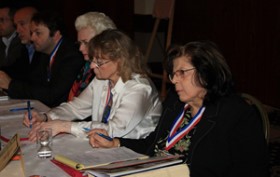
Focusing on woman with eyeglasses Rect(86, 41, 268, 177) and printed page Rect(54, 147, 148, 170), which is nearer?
printed page Rect(54, 147, 148, 170)

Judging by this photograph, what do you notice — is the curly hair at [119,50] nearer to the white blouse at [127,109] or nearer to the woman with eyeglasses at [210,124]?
the white blouse at [127,109]

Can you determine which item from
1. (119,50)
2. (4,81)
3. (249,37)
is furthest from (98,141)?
(249,37)

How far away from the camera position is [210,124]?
1.91m

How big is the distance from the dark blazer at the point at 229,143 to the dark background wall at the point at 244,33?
143 inches

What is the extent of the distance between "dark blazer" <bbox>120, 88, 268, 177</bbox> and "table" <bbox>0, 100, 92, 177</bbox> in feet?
1.77

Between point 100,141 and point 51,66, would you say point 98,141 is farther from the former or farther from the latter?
point 51,66

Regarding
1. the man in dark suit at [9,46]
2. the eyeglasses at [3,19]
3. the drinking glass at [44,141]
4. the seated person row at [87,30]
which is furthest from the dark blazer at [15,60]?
the drinking glass at [44,141]

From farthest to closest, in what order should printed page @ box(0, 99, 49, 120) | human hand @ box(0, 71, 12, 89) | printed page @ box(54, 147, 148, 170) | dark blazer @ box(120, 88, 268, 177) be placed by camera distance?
human hand @ box(0, 71, 12, 89)
printed page @ box(0, 99, 49, 120)
dark blazer @ box(120, 88, 268, 177)
printed page @ box(54, 147, 148, 170)

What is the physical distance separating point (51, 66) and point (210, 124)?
1.91 meters

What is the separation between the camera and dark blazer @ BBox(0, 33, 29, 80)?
437 cm

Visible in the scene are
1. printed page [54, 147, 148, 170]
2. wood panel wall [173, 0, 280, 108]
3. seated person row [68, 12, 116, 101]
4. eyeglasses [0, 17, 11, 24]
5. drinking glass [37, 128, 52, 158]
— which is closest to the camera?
printed page [54, 147, 148, 170]

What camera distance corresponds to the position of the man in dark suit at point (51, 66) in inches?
131

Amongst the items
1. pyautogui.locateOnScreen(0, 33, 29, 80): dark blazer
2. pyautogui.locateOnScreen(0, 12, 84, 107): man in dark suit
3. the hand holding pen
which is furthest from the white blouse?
pyautogui.locateOnScreen(0, 33, 29, 80): dark blazer

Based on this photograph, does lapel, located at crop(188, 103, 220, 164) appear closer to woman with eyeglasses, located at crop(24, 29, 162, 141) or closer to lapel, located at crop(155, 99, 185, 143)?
lapel, located at crop(155, 99, 185, 143)
